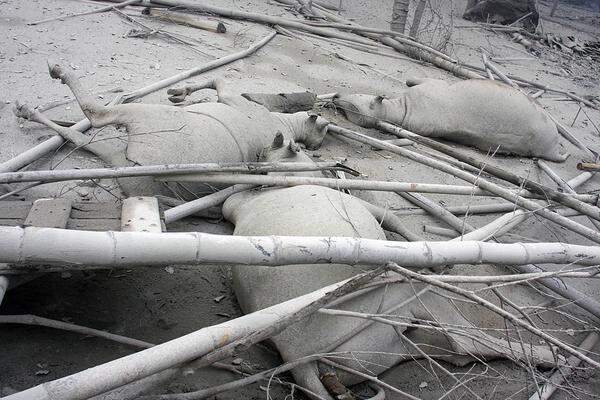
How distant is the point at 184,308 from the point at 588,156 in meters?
4.81

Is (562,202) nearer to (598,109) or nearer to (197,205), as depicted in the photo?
(197,205)

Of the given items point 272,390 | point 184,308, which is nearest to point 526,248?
point 272,390

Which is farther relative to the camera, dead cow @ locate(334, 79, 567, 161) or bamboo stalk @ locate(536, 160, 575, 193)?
dead cow @ locate(334, 79, 567, 161)

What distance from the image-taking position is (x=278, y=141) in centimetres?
369

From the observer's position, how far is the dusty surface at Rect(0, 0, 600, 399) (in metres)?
2.55

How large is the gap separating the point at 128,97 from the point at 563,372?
11.0 ft

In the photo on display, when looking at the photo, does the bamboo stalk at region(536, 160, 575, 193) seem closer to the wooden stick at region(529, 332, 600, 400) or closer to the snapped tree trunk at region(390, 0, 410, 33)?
the wooden stick at region(529, 332, 600, 400)

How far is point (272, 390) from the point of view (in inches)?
99.7

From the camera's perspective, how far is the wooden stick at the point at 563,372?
264 cm

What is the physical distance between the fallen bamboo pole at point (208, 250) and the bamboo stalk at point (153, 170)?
2.17 ft

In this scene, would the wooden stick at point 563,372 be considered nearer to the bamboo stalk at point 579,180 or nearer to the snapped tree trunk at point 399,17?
the bamboo stalk at point 579,180

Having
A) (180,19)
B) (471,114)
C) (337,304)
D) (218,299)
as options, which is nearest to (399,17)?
(180,19)

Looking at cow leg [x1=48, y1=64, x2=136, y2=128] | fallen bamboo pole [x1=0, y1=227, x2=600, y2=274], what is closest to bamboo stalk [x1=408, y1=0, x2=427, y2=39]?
cow leg [x1=48, y1=64, x2=136, y2=128]

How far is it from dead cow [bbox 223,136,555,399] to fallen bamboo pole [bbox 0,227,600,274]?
0.63 ft
